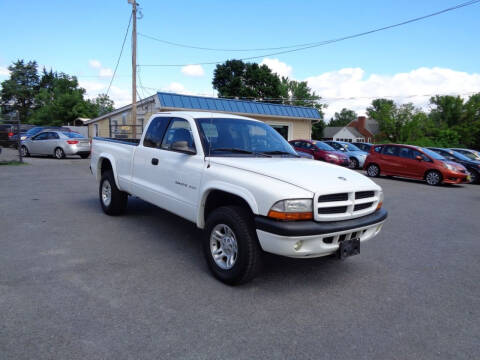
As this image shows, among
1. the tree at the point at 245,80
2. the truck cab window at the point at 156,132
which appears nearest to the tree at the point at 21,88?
the tree at the point at 245,80

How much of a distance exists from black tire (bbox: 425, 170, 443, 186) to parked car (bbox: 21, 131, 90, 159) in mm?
16119

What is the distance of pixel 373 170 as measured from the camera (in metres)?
16.1

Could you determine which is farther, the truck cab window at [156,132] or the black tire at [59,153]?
the black tire at [59,153]

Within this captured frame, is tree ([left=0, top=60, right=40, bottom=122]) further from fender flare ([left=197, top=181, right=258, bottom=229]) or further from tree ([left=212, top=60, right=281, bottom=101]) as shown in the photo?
fender flare ([left=197, top=181, right=258, bottom=229])

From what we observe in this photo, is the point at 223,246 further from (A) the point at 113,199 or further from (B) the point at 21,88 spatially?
(B) the point at 21,88

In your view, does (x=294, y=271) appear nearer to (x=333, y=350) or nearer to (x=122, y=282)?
(x=333, y=350)

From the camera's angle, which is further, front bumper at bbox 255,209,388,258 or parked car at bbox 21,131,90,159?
parked car at bbox 21,131,90,159

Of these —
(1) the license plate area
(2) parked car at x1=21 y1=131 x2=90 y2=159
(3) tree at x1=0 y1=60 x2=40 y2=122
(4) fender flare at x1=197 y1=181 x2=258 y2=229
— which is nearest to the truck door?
(4) fender flare at x1=197 y1=181 x2=258 y2=229

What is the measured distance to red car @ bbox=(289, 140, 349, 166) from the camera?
17641 mm

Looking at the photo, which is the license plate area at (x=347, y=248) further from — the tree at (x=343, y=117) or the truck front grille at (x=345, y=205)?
the tree at (x=343, y=117)

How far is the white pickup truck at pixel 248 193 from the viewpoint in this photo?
3.29 meters

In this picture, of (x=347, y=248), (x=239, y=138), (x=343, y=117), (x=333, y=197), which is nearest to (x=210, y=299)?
(x=347, y=248)

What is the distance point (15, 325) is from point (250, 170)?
243 cm

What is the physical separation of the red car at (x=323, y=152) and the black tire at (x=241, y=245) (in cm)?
1431
